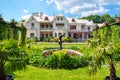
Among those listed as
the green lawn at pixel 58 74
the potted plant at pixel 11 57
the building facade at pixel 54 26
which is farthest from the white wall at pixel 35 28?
the potted plant at pixel 11 57

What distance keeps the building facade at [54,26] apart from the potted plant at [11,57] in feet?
188

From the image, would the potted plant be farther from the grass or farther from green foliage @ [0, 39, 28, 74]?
the grass

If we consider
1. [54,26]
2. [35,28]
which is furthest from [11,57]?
[35,28]

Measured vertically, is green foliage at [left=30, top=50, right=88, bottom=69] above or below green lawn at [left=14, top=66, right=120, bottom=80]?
above

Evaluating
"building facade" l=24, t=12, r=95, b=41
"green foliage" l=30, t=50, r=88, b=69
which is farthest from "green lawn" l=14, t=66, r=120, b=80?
"building facade" l=24, t=12, r=95, b=41

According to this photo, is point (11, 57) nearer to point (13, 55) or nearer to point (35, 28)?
point (13, 55)

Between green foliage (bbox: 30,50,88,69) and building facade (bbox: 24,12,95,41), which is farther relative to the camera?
building facade (bbox: 24,12,95,41)

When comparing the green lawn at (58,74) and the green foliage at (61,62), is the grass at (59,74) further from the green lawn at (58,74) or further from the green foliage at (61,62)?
the green foliage at (61,62)

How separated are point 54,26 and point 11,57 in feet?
192

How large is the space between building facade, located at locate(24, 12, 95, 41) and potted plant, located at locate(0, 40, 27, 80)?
5744 centimetres

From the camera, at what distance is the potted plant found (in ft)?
35.3

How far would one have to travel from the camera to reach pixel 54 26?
229ft

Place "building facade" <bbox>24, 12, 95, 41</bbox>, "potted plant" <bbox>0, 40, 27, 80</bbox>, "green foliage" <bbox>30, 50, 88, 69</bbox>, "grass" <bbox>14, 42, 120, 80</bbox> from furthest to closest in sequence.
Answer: "building facade" <bbox>24, 12, 95, 41</bbox> < "green foliage" <bbox>30, 50, 88, 69</bbox> < "grass" <bbox>14, 42, 120, 80</bbox> < "potted plant" <bbox>0, 40, 27, 80</bbox>

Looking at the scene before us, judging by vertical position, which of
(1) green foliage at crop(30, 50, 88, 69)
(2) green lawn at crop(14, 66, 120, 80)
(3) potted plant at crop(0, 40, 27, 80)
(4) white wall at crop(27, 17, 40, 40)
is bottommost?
(2) green lawn at crop(14, 66, 120, 80)
